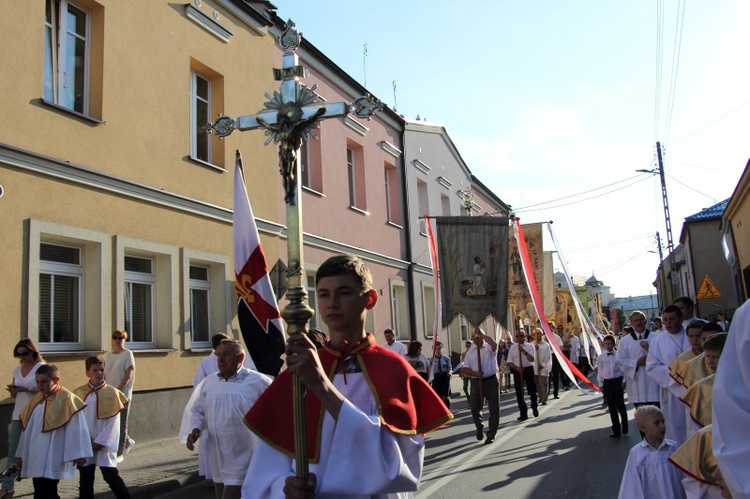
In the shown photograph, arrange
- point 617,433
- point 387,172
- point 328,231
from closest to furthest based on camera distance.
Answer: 1. point 617,433
2. point 328,231
3. point 387,172

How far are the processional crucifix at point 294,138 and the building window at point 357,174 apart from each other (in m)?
16.7

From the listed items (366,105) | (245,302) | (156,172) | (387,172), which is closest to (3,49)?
(156,172)

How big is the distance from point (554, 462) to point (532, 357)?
5.73 m

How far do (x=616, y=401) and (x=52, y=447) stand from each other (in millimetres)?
8626

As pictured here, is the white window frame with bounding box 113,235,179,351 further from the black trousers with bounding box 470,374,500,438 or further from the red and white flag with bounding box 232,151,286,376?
the red and white flag with bounding box 232,151,286,376

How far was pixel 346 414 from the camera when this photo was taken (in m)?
2.58

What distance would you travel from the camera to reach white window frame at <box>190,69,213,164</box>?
13.4m

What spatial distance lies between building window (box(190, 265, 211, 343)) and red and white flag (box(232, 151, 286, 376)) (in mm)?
7089

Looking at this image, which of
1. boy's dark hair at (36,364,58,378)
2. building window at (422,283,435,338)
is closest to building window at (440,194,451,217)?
building window at (422,283,435,338)

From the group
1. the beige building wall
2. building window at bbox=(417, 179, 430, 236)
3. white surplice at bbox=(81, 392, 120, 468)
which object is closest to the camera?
white surplice at bbox=(81, 392, 120, 468)

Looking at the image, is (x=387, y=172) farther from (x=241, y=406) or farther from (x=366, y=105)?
(x=366, y=105)

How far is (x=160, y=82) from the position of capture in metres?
12.3

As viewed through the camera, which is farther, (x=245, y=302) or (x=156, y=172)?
(x=156, y=172)

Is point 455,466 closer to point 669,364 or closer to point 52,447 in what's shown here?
point 669,364
